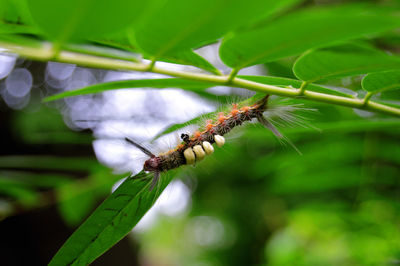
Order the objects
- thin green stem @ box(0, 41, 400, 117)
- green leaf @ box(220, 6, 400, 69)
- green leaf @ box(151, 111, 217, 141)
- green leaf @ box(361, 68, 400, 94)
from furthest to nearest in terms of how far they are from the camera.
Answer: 1. green leaf @ box(151, 111, 217, 141)
2. green leaf @ box(361, 68, 400, 94)
3. thin green stem @ box(0, 41, 400, 117)
4. green leaf @ box(220, 6, 400, 69)

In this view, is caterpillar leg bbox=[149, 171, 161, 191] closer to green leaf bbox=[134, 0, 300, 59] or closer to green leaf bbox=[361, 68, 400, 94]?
green leaf bbox=[134, 0, 300, 59]

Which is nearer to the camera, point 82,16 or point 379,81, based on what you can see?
point 82,16

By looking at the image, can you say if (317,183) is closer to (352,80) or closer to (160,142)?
(352,80)

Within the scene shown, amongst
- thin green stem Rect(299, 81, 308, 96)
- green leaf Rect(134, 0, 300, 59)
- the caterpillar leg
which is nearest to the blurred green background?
the caterpillar leg

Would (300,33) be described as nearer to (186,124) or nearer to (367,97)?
(367,97)

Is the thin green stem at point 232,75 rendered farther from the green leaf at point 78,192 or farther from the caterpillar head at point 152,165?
the green leaf at point 78,192

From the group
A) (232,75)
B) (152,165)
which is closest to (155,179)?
(152,165)
